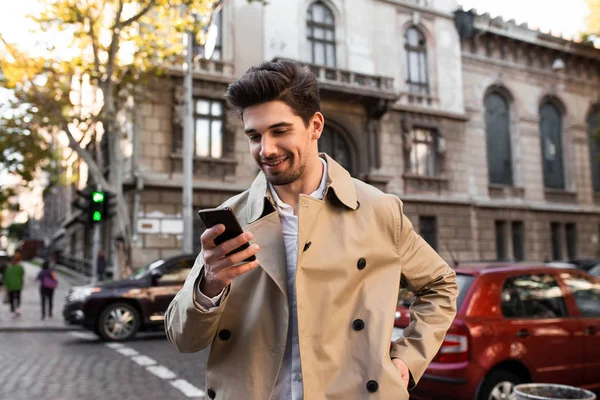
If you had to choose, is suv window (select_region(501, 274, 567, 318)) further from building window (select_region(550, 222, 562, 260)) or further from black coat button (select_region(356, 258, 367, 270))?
building window (select_region(550, 222, 562, 260))

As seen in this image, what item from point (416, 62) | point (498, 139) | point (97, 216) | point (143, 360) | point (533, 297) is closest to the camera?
point (533, 297)

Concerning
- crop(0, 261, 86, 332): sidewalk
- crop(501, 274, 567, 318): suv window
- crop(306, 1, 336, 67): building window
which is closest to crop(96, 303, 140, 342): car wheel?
crop(0, 261, 86, 332): sidewalk

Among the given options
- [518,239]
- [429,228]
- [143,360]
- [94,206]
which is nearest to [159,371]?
[143,360]

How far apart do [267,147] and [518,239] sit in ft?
93.0

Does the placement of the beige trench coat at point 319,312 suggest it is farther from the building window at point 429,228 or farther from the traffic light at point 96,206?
the building window at point 429,228

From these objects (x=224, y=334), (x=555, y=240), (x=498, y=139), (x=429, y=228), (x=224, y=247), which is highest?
(x=498, y=139)

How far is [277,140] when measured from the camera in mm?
1943

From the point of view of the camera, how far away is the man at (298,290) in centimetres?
184

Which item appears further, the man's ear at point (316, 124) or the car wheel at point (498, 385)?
the car wheel at point (498, 385)

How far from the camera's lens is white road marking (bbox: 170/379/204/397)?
6.80 metres

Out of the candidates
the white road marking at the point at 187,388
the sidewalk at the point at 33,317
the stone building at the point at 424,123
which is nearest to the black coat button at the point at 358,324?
the white road marking at the point at 187,388

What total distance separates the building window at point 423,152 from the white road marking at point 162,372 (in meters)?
18.5

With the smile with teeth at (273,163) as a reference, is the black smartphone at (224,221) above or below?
below

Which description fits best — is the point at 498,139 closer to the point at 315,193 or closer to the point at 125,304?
the point at 125,304
